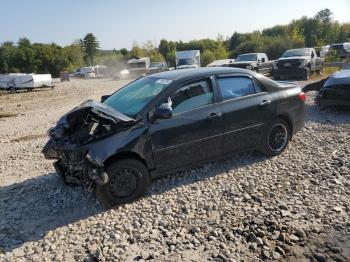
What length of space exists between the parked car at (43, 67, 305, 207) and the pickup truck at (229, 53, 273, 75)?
48.7 feet

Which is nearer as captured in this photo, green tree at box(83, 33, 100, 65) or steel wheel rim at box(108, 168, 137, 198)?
steel wheel rim at box(108, 168, 137, 198)

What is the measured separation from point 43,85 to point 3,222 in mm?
31684

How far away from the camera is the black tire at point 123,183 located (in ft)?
15.4

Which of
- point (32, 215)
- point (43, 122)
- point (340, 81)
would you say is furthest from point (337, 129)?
point (43, 122)

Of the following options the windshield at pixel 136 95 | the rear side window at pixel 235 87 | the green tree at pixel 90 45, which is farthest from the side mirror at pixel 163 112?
the green tree at pixel 90 45

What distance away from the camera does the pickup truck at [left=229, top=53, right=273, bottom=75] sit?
2069 centimetres

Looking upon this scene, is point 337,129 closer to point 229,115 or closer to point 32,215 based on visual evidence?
point 229,115

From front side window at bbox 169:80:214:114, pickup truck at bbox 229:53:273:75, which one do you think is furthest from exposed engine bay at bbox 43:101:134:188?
pickup truck at bbox 229:53:273:75

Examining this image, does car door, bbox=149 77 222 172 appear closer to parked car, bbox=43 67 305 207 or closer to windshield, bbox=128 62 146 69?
parked car, bbox=43 67 305 207

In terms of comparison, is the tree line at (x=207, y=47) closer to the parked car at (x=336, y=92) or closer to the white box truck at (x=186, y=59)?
the white box truck at (x=186, y=59)

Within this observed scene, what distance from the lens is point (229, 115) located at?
5.61 meters

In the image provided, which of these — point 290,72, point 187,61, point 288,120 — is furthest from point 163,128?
point 187,61

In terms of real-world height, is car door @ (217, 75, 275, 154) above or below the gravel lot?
above

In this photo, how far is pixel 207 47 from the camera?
233 ft
